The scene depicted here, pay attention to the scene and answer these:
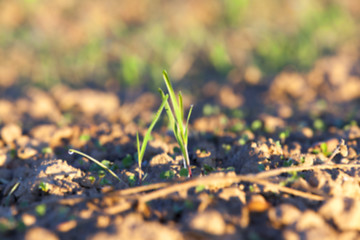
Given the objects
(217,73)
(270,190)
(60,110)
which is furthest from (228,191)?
(217,73)

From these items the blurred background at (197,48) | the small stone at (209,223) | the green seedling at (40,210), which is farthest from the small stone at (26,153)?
the blurred background at (197,48)

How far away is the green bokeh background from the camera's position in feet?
12.1

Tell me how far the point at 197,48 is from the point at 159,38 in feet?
1.53

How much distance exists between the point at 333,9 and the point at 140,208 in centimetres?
417

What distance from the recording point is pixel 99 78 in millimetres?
3701

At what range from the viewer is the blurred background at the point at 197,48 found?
324 cm

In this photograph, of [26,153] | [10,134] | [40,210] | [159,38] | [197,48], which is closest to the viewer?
[40,210]

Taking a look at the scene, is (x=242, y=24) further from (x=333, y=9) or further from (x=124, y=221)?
(x=124, y=221)

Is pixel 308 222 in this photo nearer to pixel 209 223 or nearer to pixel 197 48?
pixel 209 223

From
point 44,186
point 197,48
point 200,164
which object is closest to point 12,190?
point 44,186

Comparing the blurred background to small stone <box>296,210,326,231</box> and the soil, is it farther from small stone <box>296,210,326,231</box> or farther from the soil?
small stone <box>296,210,326,231</box>

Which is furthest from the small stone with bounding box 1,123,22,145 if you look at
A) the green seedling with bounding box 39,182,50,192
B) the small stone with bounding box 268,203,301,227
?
the small stone with bounding box 268,203,301,227

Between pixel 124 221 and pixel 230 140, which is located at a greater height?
pixel 230 140

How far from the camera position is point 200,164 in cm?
198
